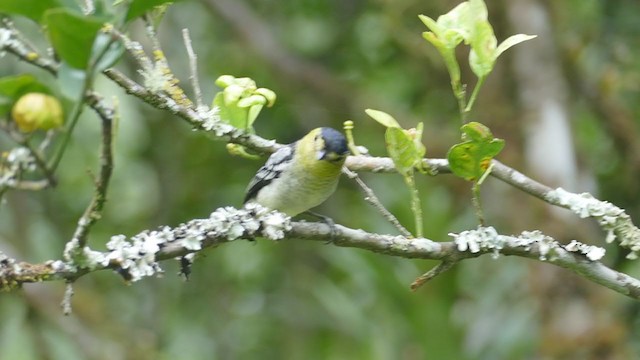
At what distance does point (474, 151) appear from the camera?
1.38m

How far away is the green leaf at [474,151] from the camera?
136 centimetres

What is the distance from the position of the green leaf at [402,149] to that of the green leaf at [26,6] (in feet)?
1.70

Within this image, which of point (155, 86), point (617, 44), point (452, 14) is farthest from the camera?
point (617, 44)

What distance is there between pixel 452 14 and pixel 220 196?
2.87 metres

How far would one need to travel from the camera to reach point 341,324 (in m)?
4.29

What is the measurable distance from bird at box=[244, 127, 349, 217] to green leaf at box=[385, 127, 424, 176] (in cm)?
61

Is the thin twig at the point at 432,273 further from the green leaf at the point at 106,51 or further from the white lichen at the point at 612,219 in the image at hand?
the green leaf at the point at 106,51

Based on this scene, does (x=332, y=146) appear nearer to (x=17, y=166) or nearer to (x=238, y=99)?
(x=238, y=99)

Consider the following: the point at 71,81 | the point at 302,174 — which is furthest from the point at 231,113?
the point at 302,174

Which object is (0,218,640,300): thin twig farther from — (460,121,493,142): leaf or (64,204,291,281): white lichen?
(460,121,493,142): leaf

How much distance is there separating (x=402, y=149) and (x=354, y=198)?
294 centimetres

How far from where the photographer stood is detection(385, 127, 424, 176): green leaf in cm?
140

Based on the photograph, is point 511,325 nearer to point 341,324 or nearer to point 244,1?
point 341,324

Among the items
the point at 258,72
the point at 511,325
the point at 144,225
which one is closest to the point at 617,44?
the point at 511,325
